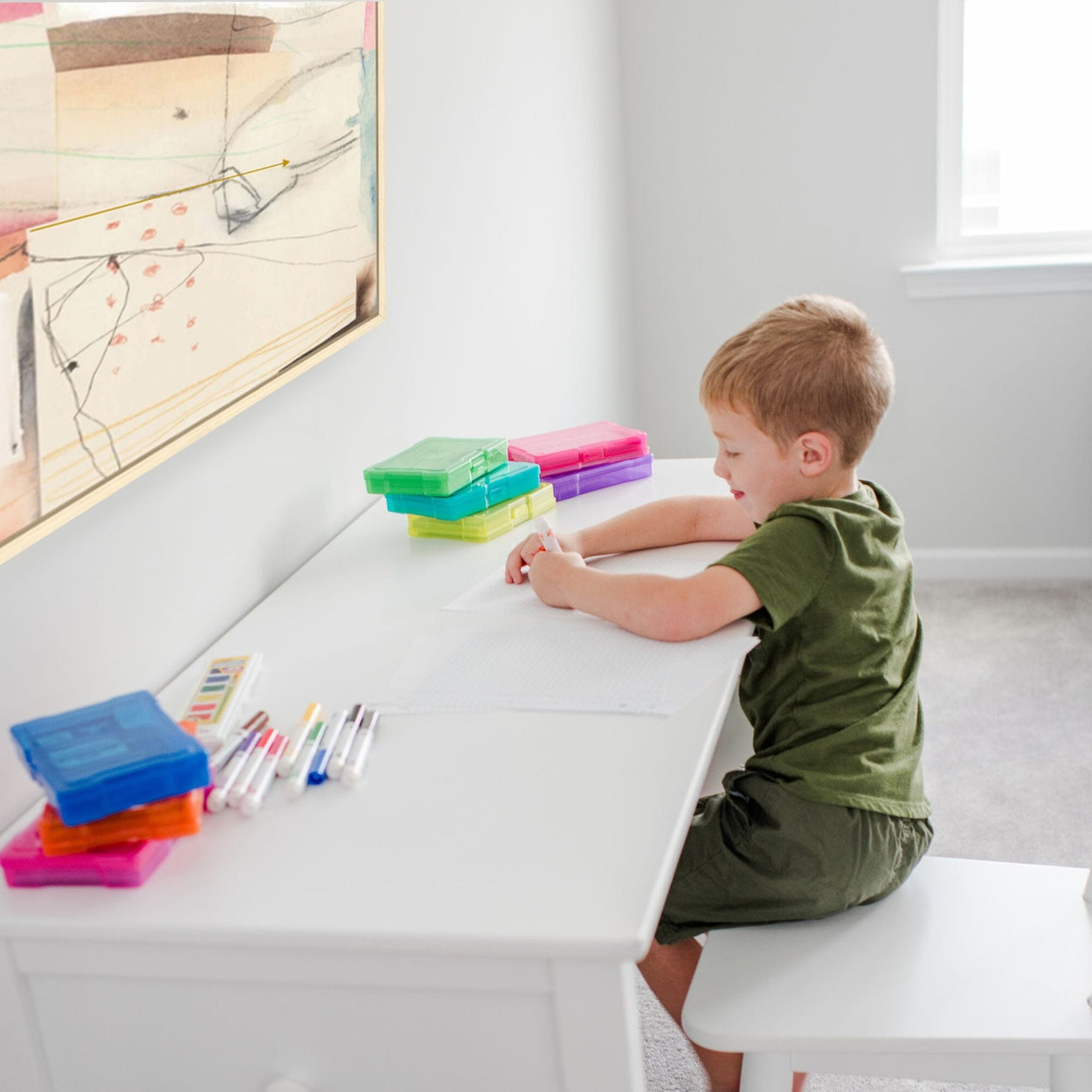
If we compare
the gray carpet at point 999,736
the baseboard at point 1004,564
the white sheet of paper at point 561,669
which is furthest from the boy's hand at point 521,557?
the baseboard at point 1004,564

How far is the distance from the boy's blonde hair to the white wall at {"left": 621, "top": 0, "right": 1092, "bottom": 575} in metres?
1.80

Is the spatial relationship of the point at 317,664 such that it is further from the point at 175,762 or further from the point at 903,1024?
the point at 903,1024

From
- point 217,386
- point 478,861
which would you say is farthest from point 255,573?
point 478,861

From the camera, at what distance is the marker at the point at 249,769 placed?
94 centimetres

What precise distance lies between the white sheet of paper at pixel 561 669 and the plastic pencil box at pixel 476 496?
320 mm

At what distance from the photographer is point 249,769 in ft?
3.19

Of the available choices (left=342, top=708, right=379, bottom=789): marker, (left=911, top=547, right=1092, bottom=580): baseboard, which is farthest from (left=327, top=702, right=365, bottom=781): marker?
(left=911, top=547, right=1092, bottom=580): baseboard

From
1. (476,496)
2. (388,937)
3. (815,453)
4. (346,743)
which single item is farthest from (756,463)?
(388,937)

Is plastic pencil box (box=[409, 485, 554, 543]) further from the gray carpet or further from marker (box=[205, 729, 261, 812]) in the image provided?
the gray carpet

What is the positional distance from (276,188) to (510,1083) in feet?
2.99

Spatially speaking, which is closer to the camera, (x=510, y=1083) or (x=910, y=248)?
(x=510, y=1083)

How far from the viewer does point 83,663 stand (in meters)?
1.11

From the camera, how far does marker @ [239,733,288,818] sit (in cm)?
93

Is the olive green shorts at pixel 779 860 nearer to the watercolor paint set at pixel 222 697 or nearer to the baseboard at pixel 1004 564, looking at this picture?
the watercolor paint set at pixel 222 697
